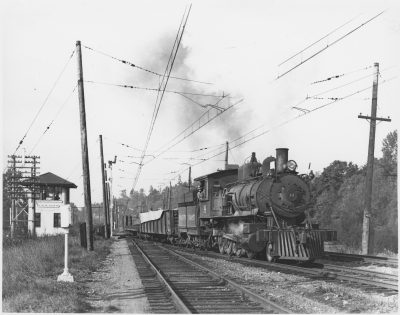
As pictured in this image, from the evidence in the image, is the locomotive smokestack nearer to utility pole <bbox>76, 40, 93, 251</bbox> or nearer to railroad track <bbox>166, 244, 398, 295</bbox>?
railroad track <bbox>166, 244, 398, 295</bbox>

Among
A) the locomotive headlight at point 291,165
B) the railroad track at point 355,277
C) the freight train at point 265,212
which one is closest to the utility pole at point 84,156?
the freight train at point 265,212

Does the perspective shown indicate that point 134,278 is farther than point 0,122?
Yes

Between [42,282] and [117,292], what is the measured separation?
196 centimetres

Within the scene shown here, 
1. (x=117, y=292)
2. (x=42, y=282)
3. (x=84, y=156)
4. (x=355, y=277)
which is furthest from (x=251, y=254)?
(x=42, y=282)

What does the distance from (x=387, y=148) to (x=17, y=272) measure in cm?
4386

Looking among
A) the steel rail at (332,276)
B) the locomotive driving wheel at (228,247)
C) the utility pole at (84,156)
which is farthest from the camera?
the utility pole at (84,156)

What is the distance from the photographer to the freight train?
16.6 m

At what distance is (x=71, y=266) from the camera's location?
15812mm

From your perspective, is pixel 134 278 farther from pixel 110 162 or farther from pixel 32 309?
pixel 110 162

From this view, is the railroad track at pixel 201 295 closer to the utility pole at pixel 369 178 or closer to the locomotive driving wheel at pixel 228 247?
the locomotive driving wheel at pixel 228 247

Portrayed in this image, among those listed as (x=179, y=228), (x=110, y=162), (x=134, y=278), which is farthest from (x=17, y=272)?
(x=110, y=162)

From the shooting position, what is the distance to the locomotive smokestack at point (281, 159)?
18.0m

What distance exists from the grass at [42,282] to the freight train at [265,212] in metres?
5.54

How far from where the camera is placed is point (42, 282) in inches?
459
